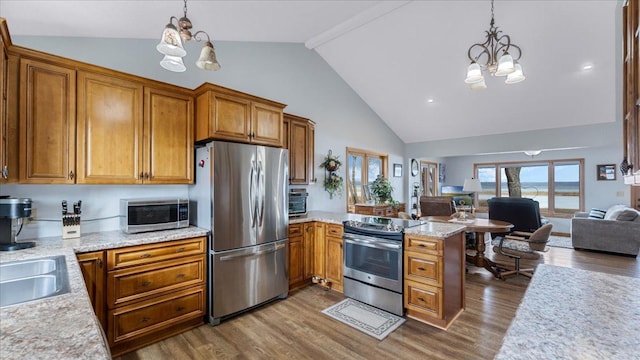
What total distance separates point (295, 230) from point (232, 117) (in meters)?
1.56

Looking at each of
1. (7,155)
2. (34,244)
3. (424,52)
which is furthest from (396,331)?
(424,52)

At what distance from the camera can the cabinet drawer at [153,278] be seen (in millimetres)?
2158

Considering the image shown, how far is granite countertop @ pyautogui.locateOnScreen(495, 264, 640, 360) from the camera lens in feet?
2.44

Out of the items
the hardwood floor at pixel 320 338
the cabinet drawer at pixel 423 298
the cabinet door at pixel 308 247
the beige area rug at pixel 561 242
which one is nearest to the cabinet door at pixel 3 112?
the hardwood floor at pixel 320 338

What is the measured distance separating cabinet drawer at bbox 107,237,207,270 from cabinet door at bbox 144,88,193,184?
642mm

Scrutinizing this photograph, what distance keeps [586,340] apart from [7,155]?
129 inches

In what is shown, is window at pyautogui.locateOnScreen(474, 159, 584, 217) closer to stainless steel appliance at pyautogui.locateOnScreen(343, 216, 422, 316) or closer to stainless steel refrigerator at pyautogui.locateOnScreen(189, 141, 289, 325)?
stainless steel appliance at pyautogui.locateOnScreen(343, 216, 422, 316)

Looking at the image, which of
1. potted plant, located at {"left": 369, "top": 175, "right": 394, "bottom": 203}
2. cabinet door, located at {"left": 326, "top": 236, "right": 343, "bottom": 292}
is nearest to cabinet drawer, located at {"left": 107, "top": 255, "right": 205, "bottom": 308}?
cabinet door, located at {"left": 326, "top": 236, "right": 343, "bottom": 292}

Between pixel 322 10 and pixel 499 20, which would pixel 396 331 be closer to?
pixel 322 10

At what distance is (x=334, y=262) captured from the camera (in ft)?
11.1

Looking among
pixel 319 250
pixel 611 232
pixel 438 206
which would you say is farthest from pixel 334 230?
pixel 611 232

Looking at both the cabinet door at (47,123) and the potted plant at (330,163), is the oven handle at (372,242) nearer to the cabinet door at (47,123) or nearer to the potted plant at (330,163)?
the potted plant at (330,163)

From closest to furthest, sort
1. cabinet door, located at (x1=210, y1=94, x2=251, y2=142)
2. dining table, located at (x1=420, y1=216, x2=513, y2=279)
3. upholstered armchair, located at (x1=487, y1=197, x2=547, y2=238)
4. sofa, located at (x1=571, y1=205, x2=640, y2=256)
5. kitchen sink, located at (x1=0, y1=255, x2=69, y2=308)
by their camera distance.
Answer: kitchen sink, located at (x1=0, y1=255, x2=69, y2=308) < cabinet door, located at (x1=210, y1=94, x2=251, y2=142) < dining table, located at (x1=420, y1=216, x2=513, y2=279) < upholstered armchair, located at (x1=487, y1=197, x2=547, y2=238) < sofa, located at (x1=571, y1=205, x2=640, y2=256)

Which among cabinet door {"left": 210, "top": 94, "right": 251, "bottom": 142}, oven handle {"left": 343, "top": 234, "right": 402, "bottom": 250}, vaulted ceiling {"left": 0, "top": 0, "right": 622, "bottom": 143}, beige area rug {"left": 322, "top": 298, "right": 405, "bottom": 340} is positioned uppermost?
vaulted ceiling {"left": 0, "top": 0, "right": 622, "bottom": 143}
